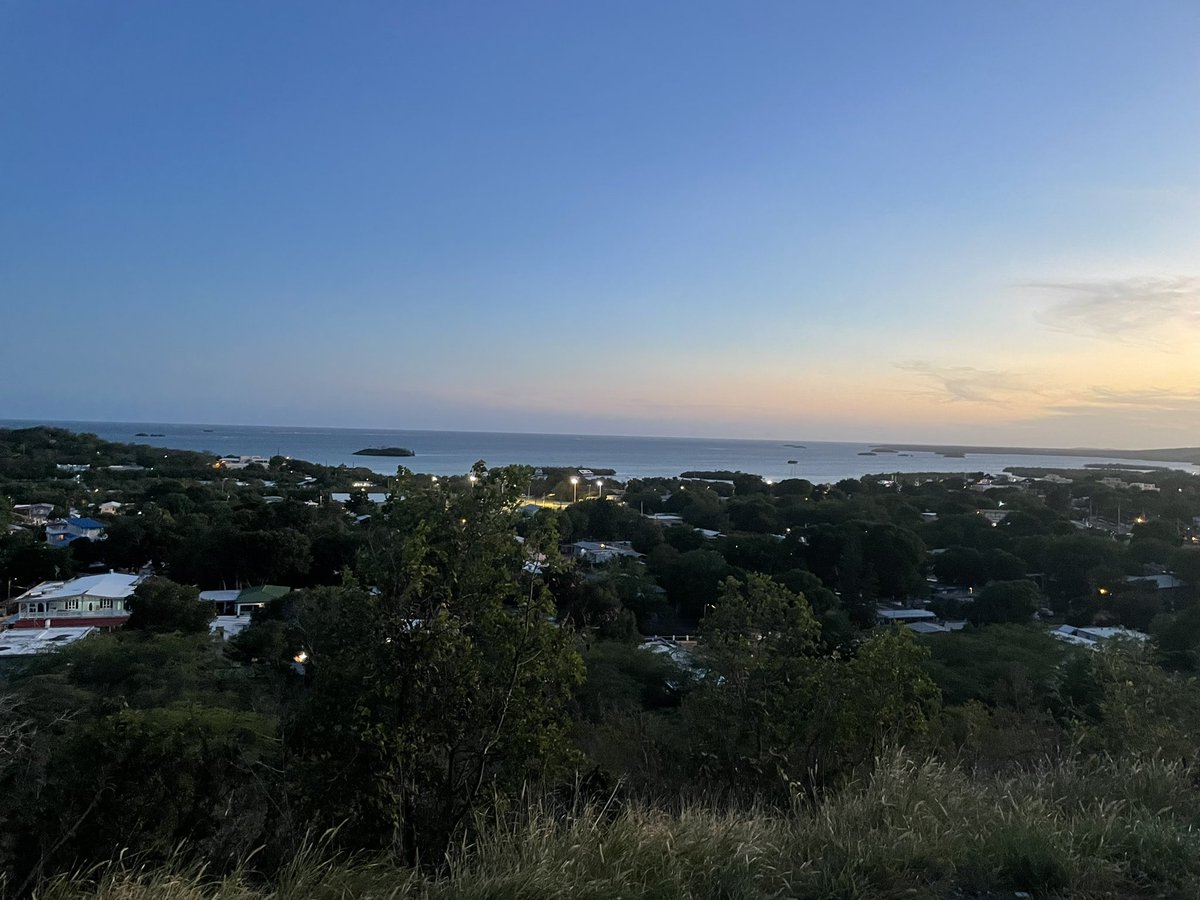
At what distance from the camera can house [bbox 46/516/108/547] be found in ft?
127

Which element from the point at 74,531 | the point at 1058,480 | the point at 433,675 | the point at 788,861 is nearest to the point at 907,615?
the point at 433,675

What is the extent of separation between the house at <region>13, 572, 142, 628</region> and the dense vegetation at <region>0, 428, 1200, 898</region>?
467cm

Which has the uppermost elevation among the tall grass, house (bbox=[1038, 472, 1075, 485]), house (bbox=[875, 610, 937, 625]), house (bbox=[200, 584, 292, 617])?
the tall grass

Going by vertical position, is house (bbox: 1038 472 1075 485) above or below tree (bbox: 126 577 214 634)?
above

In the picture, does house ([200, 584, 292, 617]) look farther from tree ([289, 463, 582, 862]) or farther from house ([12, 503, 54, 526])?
tree ([289, 463, 582, 862])

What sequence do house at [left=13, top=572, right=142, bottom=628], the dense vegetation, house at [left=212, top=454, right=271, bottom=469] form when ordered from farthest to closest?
house at [left=212, top=454, right=271, bottom=469], house at [left=13, top=572, right=142, bottom=628], the dense vegetation

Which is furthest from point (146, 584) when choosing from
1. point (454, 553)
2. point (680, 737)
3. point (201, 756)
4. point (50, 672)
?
point (454, 553)

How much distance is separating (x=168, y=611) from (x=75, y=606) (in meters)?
4.96

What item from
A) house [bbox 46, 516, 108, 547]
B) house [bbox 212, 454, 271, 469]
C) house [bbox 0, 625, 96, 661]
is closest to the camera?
house [bbox 0, 625, 96, 661]

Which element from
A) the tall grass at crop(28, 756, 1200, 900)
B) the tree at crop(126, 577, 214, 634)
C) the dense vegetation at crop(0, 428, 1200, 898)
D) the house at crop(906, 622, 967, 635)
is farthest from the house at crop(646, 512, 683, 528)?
the tall grass at crop(28, 756, 1200, 900)

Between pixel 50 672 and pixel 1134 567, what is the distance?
38930mm

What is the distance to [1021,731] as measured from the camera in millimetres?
11812

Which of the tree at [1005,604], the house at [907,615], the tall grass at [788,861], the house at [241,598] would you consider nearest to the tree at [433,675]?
the tall grass at [788,861]

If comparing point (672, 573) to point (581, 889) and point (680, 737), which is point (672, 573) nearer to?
point (680, 737)
